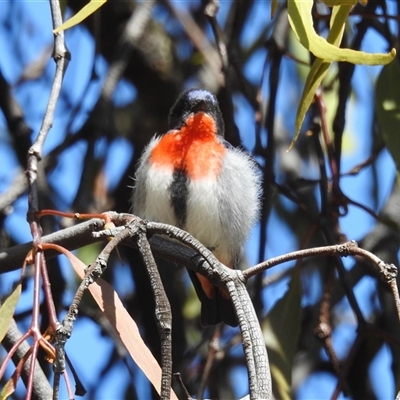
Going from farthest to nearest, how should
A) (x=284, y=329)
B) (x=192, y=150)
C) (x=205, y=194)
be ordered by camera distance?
(x=192, y=150) → (x=205, y=194) → (x=284, y=329)

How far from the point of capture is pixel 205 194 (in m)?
3.20

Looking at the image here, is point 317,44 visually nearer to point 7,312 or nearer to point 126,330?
point 126,330

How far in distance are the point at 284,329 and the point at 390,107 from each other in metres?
0.83

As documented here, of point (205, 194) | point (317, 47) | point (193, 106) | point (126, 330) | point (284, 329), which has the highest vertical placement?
point (193, 106)

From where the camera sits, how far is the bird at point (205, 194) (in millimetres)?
3191

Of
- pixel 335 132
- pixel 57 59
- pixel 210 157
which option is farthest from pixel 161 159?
pixel 57 59

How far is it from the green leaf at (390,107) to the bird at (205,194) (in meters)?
0.71

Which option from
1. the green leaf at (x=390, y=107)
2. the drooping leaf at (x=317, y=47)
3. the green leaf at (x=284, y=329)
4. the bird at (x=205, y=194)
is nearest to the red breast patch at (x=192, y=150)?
the bird at (x=205, y=194)

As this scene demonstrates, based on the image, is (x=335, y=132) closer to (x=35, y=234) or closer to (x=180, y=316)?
(x=180, y=316)

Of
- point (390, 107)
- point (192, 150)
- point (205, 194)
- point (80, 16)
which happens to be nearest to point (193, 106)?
point (192, 150)

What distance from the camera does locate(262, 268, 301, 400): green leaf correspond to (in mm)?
2818

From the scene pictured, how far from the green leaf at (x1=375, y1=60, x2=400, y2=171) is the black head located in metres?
0.91

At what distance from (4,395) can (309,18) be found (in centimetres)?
107

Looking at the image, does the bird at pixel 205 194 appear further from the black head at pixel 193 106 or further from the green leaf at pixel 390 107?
the green leaf at pixel 390 107
